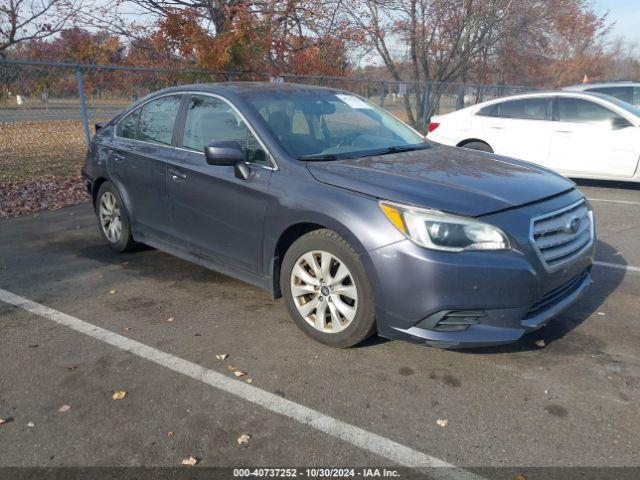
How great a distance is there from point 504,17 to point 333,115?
1511 cm

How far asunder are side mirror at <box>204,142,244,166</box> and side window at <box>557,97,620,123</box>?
21.8ft

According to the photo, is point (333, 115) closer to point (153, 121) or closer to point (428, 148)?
point (428, 148)

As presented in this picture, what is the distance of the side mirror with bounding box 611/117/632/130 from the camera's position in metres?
8.06

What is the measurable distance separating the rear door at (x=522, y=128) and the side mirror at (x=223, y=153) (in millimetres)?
6404

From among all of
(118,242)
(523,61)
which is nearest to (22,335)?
(118,242)

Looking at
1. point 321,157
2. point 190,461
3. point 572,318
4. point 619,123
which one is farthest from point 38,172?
point 619,123

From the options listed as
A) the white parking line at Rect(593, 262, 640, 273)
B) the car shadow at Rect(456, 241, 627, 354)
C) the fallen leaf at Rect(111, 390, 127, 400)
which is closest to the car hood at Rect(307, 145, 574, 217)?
the car shadow at Rect(456, 241, 627, 354)

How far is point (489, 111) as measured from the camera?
30.3 ft

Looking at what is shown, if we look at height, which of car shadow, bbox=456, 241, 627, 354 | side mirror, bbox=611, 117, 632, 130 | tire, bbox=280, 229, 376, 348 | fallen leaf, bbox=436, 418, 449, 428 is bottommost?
fallen leaf, bbox=436, 418, 449, 428

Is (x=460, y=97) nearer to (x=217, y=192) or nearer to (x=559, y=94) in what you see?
(x=559, y=94)

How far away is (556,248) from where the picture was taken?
3281 mm

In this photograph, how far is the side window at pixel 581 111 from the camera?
8.23 meters

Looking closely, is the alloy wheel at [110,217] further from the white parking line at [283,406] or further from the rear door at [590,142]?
the rear door at [590,142]

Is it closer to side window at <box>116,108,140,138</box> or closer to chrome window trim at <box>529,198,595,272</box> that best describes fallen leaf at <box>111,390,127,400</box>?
chrome window trim at <box>529,198,595,272</box>
